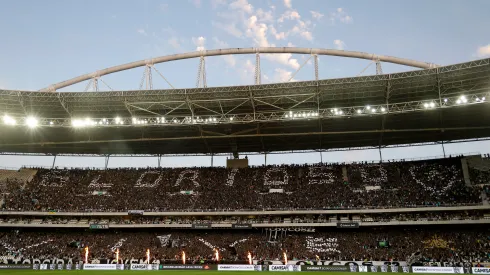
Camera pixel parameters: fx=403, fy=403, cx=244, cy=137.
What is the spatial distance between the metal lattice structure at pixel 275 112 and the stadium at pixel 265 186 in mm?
212

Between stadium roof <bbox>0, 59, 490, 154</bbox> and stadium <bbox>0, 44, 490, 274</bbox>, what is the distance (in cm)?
21

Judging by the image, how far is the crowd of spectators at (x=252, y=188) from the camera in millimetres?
44562

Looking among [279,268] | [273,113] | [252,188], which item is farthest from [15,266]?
[273,113]

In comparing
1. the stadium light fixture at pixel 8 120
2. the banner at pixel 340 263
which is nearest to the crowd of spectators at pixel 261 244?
the banner at pixel 340 263

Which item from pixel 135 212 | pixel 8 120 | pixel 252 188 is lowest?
pixel 135 212

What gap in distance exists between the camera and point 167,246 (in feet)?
146

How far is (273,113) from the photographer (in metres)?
45.6

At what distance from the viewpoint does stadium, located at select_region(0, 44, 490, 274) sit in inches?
1522

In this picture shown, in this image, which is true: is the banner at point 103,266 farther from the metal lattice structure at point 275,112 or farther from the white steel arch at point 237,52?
the white steel arch at point 237,52

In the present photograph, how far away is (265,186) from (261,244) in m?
9.74

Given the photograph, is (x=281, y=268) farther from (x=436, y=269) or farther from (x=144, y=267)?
(x=144, y=267)

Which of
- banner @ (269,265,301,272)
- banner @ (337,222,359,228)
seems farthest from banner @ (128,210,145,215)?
banner @ (337,222,359,228)

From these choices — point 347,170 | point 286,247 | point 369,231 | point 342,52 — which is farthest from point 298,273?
point 342,52

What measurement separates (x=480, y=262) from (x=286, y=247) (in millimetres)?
17298
